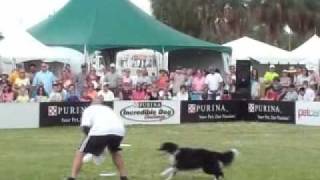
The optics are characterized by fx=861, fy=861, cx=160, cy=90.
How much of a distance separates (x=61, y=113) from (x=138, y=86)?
384cm

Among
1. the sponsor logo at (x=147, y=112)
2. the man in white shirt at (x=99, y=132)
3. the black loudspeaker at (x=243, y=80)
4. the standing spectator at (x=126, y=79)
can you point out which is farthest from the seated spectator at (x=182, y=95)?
the man in white shirt at (x=99, y=132)

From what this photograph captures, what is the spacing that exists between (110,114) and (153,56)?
21247 millimetres

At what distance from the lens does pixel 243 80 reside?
97.0 feet

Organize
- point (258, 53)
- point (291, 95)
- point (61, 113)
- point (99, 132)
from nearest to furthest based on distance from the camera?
point (99, 132) < point (61, 113) < point (291, 95) < point (258, 53)

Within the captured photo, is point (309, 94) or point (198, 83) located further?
point (198, 83)

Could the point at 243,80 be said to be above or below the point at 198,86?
above

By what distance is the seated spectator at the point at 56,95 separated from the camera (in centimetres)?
2610

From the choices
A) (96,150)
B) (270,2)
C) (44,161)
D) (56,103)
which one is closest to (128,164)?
(44,161)

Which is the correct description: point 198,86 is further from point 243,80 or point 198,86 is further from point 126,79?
point 126,79

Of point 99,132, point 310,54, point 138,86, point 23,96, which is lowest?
point 99,132

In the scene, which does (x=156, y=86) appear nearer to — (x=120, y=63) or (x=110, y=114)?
(x=120, y=63)

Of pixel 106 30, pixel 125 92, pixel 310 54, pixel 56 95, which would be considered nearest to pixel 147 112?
pixel 56 95

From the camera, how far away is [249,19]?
7212cm

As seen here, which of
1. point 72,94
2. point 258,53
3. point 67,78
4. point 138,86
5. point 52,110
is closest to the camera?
point 52,110
